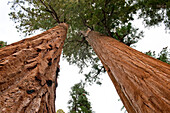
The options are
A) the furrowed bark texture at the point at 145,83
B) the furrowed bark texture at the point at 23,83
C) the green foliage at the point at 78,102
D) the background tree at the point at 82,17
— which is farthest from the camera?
the green foliage at the point at 78,102

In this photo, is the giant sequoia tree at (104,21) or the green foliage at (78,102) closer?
the giant sequoia tree at (104,21)

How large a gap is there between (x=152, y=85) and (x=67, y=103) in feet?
22.4

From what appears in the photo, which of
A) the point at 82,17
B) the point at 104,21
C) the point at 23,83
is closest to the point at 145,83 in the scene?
the point at 23,83

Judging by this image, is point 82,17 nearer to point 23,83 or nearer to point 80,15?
point 80,15

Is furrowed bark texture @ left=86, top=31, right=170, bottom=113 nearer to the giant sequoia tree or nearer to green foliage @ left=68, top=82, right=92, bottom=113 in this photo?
the giant sequoia tree

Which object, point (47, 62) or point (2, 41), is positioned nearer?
point (47, 62)

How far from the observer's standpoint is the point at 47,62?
172 centimetres

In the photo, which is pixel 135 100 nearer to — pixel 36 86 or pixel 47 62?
pixel 36 86

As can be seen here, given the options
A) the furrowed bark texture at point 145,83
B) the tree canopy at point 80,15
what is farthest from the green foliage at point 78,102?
the furrowed bark texture at point 145,83

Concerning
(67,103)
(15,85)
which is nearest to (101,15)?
(15,85)

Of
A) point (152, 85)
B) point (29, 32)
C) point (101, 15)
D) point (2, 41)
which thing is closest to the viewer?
point (152, 85)

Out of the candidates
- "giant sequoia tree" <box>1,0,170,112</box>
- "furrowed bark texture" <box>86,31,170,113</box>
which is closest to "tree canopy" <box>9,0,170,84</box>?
"giant sequoia tree" <box>1,0,170,112</box>

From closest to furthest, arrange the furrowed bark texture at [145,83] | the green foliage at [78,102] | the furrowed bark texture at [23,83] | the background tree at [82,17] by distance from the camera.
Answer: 1. the furrowed bark texture at [23,83]
2. the furrowed bark texture at [145,83]
3. the background tree at [82,17]
4. the green foliage at [78,102]

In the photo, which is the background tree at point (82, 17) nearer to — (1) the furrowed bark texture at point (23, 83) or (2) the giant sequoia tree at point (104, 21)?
(2) the giant sequoia tree at point (104, 21)
